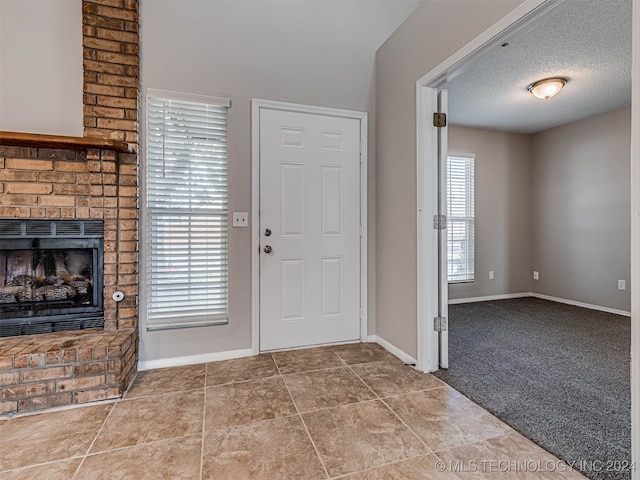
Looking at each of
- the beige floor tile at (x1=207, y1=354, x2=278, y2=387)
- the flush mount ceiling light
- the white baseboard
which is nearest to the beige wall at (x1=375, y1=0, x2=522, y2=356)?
the beige floor tile at (x1=207, y1=354, x2=278, y2=387)

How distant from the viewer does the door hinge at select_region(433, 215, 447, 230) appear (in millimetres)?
2299

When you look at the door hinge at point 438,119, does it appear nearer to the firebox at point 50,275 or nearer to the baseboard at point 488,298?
the firebox at point 50,275

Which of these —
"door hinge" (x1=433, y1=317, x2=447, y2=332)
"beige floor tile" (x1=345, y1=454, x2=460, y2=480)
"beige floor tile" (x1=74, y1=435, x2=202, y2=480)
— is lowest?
"beige floor tile" (x1=74, y1=435, x2=202, y2=480)

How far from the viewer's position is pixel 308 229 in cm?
275

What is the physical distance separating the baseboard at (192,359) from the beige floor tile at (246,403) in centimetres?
44

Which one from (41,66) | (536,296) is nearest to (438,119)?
(41,66)

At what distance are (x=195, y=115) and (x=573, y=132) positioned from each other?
4.99 metres

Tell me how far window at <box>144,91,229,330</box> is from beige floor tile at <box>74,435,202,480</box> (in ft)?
3.40

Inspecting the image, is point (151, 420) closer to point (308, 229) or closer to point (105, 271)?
point (105, 271)

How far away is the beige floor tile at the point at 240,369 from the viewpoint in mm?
2193

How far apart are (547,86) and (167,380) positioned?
4.35m

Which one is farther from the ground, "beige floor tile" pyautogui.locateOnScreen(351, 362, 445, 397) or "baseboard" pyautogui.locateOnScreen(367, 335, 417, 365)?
"baseboard" pyautogui.locateOnScreen(367, 335, 417, 365)

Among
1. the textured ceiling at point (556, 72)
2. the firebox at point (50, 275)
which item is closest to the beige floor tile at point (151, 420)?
the firebox at point (50, 275)

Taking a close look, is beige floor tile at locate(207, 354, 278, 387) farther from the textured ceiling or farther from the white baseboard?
the white baseboard
